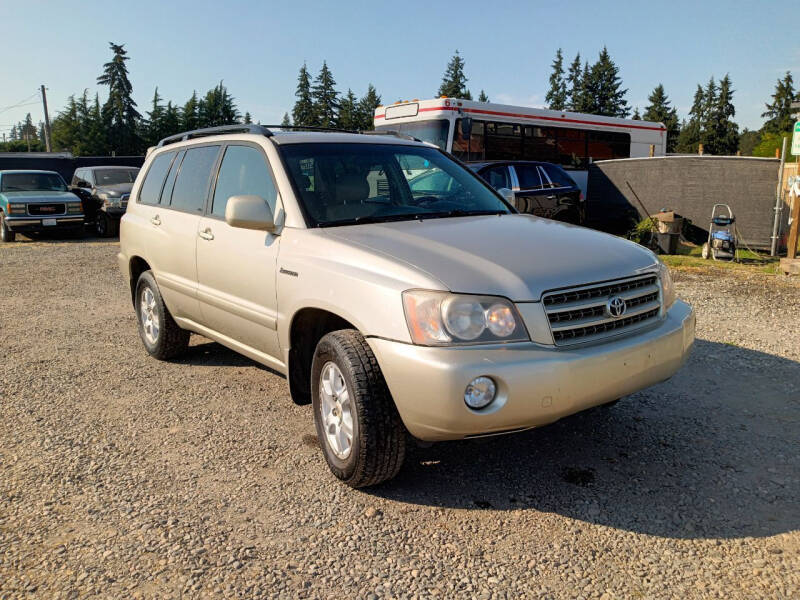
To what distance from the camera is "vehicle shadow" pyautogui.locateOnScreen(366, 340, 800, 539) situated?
3100mm

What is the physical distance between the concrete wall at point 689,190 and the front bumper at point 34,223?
13.0m

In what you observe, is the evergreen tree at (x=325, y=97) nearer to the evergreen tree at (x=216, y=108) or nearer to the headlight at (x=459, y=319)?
the evergreen tree at (x=216, y=108)

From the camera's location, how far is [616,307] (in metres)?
3.21

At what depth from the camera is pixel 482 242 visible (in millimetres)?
3453

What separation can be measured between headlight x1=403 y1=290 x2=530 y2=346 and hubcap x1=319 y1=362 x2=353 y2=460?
596 mm

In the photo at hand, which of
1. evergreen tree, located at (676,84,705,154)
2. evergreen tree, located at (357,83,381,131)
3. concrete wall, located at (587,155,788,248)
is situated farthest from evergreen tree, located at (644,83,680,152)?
concrete wall, located at (587,155,788,248)

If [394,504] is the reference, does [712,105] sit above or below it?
above

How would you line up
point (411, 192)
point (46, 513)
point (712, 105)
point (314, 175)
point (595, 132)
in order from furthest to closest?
point (712, 105)
point (595, 132)
point (411, 192)
point (314, 175)
point (46, 513)

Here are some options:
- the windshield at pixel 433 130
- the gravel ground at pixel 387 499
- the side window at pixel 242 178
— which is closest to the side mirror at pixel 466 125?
the windshield at pixel 433 130

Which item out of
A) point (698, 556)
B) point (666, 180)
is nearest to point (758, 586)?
point (698, 556)

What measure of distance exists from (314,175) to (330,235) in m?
0.61

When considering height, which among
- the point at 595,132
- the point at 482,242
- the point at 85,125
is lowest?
the point at 482,242

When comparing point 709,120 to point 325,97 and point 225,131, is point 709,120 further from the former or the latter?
point 225,131

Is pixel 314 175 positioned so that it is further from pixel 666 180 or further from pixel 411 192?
pixel 666 180
